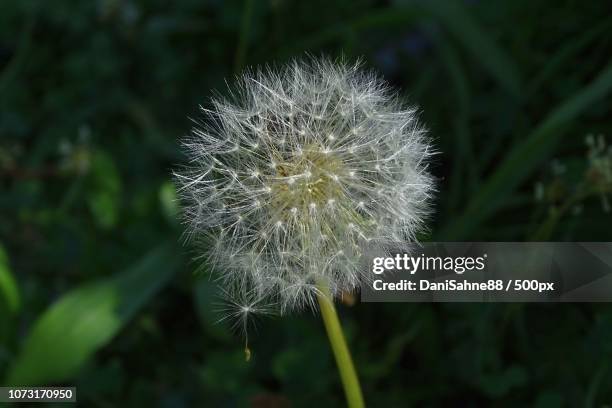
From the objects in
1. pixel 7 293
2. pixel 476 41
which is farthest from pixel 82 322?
pixel 476 41

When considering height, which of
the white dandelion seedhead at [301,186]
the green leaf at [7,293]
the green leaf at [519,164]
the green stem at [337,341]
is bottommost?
the green stem at [337,341]

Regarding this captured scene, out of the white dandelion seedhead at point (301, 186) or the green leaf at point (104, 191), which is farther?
the green leaf at point (104, 191)

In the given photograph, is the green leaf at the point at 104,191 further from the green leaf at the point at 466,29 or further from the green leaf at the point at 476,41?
the green leaf at the point at 476,41

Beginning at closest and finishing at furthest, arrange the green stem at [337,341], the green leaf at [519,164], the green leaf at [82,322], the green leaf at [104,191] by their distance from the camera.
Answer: the green stem at [337,341], the green leaf at [82,322], the green leaf at [519,164], the green leaf at [104,191]

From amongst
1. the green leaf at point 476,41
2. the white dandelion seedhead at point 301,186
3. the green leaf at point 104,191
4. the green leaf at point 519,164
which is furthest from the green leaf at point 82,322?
the green leaf at point 476,41

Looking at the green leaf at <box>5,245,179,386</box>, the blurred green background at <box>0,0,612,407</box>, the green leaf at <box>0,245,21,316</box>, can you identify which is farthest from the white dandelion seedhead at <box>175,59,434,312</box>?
the green leaf at <box>0,245,21,316</box>

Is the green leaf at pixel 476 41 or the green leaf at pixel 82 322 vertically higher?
the green leaf at pixel 476 41
